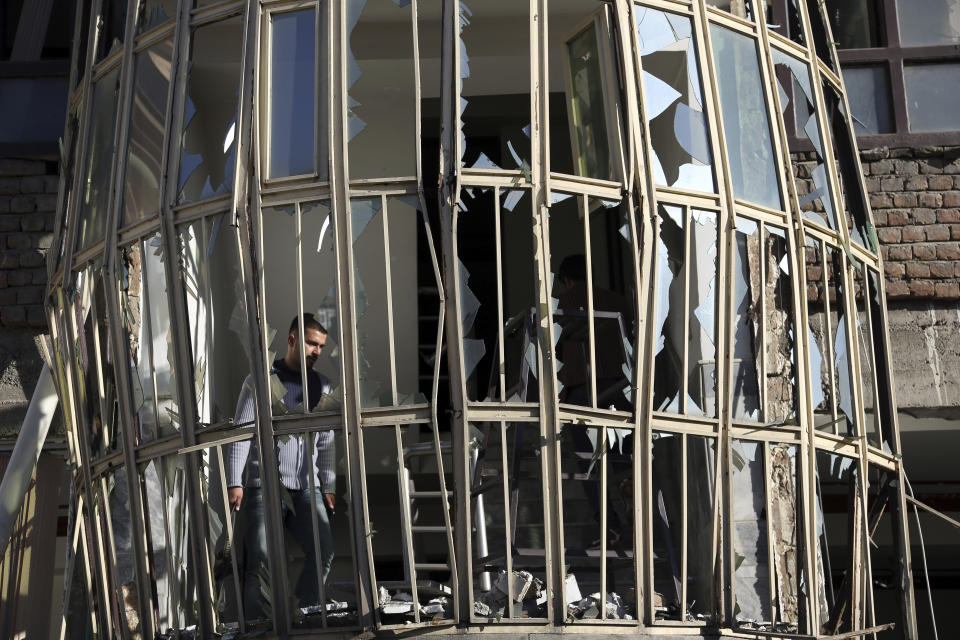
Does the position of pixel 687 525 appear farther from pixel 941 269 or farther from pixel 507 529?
pixel 941 269

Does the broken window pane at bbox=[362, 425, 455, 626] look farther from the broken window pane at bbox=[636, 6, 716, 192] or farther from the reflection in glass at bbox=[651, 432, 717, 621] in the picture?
the broken window pane at bbox=[636, 6, 716, 192]

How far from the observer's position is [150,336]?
7125mm

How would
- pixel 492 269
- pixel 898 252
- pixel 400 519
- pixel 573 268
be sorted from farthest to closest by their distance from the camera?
pixel 492 269 → pixel 898 252 → pixel 573 268 → pixel 400 519

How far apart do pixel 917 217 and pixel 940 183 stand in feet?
1.11

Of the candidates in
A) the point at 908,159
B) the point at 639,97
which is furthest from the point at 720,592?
the point at 908,159

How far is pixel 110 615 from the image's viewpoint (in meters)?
7.34

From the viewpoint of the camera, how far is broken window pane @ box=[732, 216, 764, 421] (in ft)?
23.9

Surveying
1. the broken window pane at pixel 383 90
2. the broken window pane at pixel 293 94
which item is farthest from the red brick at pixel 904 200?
the broken window pane at pixel 293 94

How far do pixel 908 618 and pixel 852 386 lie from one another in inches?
57.5

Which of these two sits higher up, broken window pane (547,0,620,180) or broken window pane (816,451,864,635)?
broken window pane (547,0,620,180)

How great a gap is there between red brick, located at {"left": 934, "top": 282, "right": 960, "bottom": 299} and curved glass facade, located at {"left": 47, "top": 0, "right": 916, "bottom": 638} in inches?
49.2

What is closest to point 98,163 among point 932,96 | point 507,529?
point 507,529

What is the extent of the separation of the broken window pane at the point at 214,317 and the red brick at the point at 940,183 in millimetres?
5225

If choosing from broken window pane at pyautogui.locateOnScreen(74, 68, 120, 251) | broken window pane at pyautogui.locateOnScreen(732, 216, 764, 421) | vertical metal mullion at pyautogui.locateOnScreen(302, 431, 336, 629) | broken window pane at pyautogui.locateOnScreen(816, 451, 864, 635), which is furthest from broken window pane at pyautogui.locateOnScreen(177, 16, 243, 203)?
broken window pane at pyautogui.locateOnScreen(816, 451, 864, 635)
